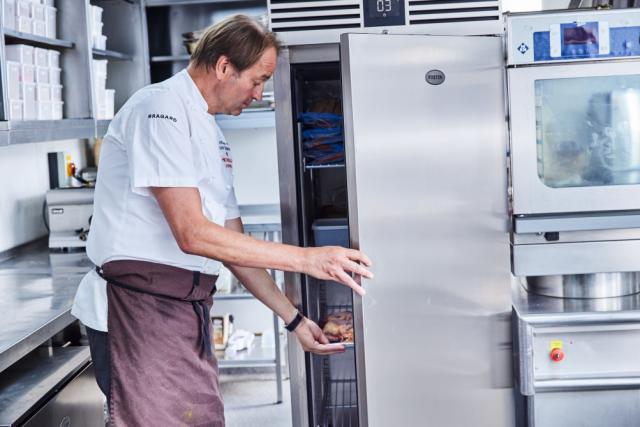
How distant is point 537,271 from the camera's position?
2404 millimetres

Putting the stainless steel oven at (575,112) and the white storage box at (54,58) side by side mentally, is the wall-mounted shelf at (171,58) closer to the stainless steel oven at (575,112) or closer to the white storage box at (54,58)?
the white storage box at (54,58)

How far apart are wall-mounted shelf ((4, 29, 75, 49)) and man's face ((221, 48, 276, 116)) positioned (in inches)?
53.9

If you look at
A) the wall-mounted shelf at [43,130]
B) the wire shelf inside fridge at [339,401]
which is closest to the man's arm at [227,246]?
the wire shelf inside fridge at [339,401]

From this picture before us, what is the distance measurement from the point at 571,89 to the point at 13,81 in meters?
2.04

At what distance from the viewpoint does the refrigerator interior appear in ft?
8.50

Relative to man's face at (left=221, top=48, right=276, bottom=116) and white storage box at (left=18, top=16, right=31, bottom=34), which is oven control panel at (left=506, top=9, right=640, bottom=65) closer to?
man's face at (left=221, top=48, right=276, bottom=116)

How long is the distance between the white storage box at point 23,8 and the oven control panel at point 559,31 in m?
1.95

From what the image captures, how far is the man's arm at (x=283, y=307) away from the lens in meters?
2.35

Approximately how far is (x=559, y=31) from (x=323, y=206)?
43.2 inches

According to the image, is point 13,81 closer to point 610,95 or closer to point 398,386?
point 398,386

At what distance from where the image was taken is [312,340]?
2.35m

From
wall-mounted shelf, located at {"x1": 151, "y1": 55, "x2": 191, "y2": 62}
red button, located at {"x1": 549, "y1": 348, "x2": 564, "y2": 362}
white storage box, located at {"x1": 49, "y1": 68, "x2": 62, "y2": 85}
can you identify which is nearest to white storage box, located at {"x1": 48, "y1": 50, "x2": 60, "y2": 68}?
white storage box, located at {"x1": 49, "y1": 68, "x2": 62, "y2": 85}

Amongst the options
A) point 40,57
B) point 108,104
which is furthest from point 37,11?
point 108,104

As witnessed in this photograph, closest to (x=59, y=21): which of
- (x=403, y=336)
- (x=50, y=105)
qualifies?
(x=50, y=105)
